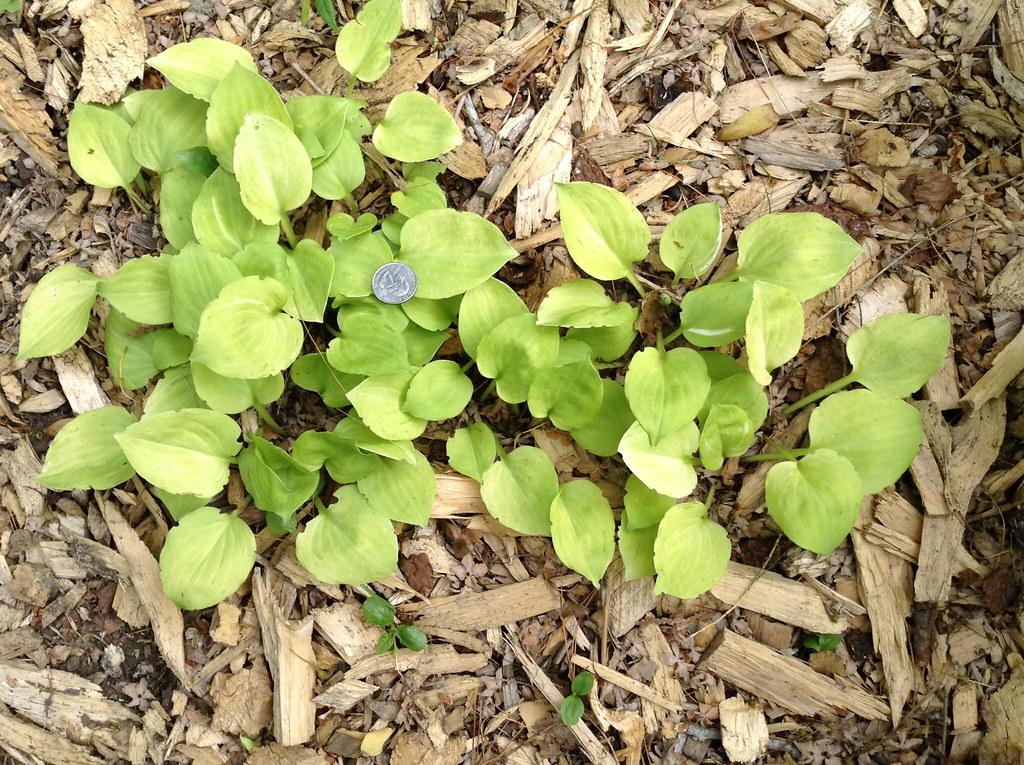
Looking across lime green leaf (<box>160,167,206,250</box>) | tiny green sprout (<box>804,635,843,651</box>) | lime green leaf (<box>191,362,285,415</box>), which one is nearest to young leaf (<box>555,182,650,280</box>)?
lime green leaf (<box>191,362,285,415</box>)

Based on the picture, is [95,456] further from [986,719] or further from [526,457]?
[986,719]

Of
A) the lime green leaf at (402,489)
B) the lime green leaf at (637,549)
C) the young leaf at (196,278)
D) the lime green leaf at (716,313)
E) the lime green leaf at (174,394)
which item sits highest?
the young leaf at (196,278)

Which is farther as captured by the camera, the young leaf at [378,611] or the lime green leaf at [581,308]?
the young leaf at [378,611]

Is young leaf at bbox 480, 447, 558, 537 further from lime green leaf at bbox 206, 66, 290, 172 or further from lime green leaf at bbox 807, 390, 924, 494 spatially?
lime green leaf at bbox 206, 66, 290, 172

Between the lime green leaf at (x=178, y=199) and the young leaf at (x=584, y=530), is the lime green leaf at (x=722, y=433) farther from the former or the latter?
the lime green leaf at (x=178, y=199)

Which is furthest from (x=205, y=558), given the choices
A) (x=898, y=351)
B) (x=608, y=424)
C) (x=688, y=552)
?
(x=898, y=351)

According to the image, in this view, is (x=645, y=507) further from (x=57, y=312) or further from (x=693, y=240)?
(x=57, y=312)

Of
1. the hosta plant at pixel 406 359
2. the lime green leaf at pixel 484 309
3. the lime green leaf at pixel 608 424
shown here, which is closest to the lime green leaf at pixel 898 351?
the hosta plant at pixel 406 359
